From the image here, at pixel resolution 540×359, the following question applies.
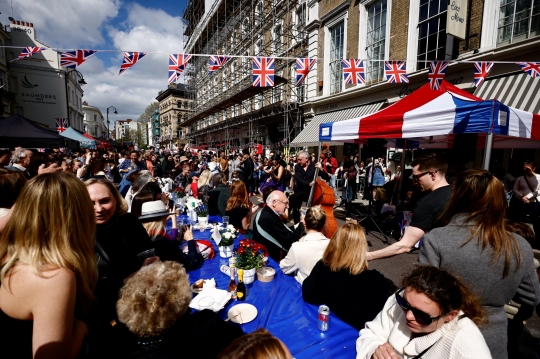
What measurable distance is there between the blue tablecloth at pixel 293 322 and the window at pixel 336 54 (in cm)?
1331

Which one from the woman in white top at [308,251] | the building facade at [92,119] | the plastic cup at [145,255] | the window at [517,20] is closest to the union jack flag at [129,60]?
the plastic cup at [145,255]

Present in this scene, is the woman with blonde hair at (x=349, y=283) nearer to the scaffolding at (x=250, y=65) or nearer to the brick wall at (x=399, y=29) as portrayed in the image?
the scaffolding at (x=250, y=65)

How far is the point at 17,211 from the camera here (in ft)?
3.98

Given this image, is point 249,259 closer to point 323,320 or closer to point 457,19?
point 323,320

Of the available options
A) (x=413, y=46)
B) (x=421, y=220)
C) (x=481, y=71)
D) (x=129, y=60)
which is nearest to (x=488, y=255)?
(x=421, y=220)

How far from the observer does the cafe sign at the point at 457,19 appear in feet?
25.6

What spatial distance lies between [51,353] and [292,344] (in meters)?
1.42

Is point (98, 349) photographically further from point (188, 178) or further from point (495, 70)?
point (495, 70)

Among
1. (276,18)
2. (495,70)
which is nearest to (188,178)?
(495,70)

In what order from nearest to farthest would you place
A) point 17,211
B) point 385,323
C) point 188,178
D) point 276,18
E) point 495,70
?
point 17,211
point 385,323
point 495,70
point 188,178
point 276,18

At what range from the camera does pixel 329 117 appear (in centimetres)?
1411

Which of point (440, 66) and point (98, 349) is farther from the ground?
point (440, 66)

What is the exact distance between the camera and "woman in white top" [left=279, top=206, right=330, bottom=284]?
2588 mm

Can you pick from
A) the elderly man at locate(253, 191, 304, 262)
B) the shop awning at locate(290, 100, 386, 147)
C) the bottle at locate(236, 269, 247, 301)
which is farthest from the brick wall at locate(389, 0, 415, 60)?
the bottle at locate(236, 269, 247, 301)
